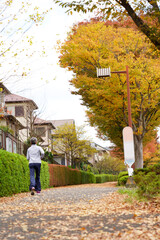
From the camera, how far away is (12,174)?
1242 cm

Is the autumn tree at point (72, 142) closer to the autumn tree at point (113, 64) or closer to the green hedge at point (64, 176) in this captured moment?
the green hedge at point (64, 176)

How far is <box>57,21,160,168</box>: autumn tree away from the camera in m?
17.0

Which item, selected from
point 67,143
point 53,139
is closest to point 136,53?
point 67,143

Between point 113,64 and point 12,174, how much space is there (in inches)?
324

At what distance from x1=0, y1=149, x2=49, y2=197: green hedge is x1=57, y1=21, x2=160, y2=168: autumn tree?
5822 mm

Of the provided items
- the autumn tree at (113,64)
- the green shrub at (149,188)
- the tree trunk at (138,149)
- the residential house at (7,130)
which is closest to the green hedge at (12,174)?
the green shrub at (149,188)

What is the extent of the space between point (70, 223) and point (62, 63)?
1425 cm

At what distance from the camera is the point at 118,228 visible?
185 inches

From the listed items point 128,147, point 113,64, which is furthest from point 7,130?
point 128,147

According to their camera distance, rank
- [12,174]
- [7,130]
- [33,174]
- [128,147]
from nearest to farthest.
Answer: [33,174]
[12,174]
[128,147]
[7,130]

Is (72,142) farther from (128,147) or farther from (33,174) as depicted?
(33,174)

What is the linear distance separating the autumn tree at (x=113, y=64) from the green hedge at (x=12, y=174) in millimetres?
5822

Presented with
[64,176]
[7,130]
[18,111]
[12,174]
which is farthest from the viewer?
[18,111]

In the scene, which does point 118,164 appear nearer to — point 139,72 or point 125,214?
point 139,72
